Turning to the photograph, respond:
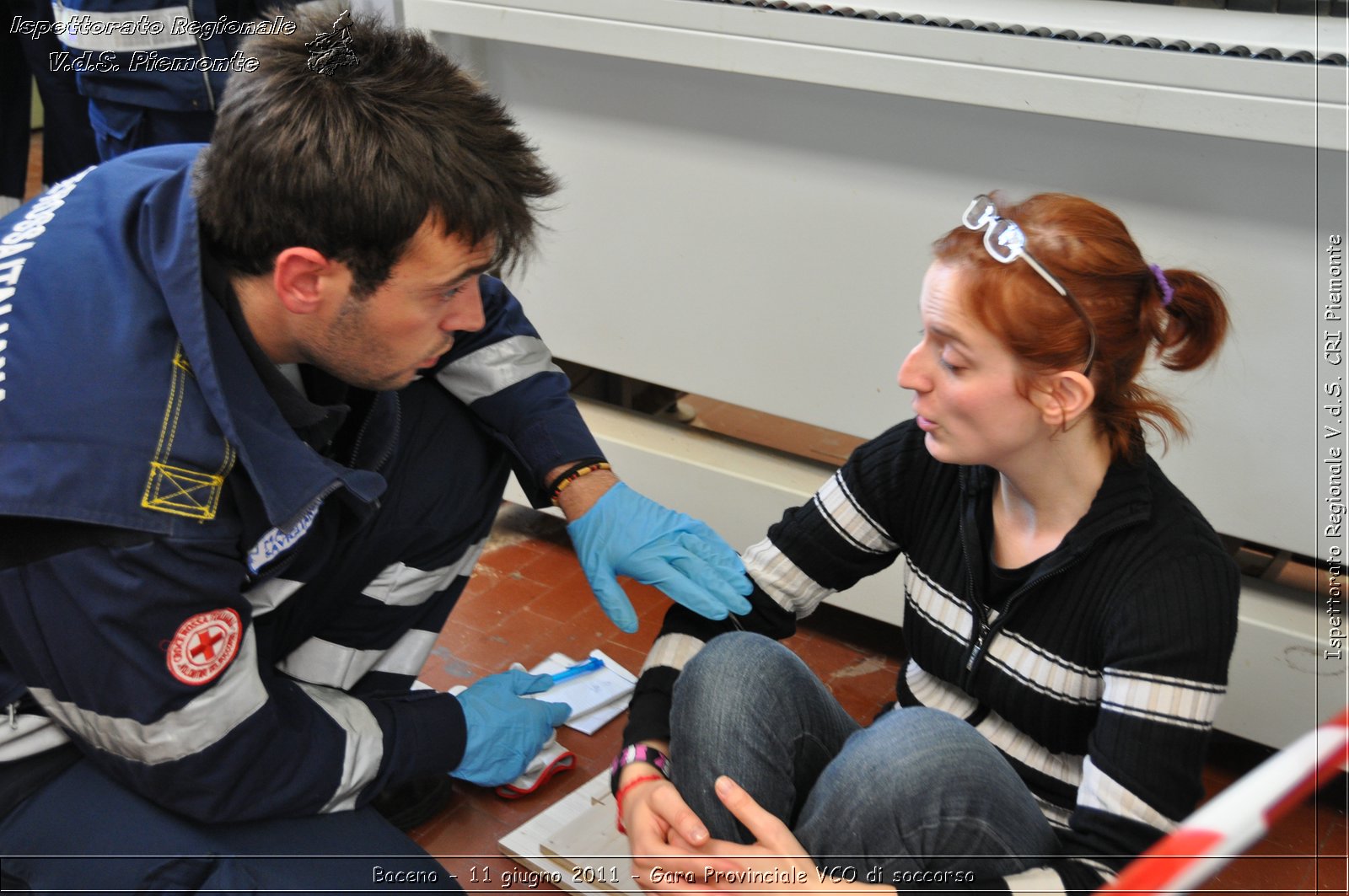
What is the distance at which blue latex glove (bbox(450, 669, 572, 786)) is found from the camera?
1.65m

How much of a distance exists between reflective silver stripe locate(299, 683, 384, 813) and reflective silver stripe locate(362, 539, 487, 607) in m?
0.18

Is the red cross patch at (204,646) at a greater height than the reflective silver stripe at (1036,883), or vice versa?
the red cross patch at (204,646)

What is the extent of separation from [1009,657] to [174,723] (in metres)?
0.87

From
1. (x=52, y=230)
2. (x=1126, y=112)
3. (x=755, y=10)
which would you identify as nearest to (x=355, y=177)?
(x=52, y=230)

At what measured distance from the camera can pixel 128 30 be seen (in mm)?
2326

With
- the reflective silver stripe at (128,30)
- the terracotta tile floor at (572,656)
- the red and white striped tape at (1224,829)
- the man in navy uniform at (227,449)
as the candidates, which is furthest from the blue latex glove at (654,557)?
the reflective silver stripe at (128,30)

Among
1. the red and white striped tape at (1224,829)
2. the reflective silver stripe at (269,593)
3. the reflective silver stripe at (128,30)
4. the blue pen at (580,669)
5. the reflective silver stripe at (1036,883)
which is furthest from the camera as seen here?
the reflective silver stripe at (128,30)

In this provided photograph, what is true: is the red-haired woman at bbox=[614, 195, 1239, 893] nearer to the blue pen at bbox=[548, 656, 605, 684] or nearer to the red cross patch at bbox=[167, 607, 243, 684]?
the red cross patch at bbox=[167, 607, 243, 684]

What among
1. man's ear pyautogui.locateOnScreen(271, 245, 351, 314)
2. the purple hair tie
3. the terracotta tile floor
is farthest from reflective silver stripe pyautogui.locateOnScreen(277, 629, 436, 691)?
the purple hair tie

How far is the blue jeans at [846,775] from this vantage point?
1.11 meters

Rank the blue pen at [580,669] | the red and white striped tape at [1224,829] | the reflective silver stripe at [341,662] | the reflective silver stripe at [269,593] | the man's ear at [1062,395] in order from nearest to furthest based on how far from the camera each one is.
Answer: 1. the red and white striped tape at [1224,829]
2. the man's ear at [1062,395]
3. the reflective silver stripe at [269,593]
4. the reflective silver stripe at [341,662]
5. the blue pen at [580,669]

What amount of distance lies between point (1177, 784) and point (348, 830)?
91 cm

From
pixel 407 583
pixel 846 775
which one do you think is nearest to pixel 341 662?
pixel 407 583

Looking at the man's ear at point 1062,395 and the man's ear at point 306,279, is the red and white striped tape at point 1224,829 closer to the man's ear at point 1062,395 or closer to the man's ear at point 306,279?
the man's ear at point 1062,395
